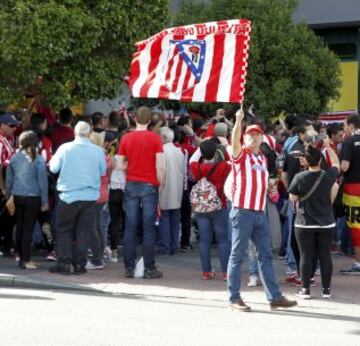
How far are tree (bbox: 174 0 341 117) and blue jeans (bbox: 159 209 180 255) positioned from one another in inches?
307

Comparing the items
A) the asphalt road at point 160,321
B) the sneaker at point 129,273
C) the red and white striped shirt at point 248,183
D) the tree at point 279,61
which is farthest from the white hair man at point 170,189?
the tree at point 279,61

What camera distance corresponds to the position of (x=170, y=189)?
13594mm

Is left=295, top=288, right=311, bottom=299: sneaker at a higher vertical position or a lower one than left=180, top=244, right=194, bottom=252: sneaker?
lower

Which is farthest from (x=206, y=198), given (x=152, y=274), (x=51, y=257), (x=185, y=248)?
(x=185, y=248)

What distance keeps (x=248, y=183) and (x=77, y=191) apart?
272 centimetres

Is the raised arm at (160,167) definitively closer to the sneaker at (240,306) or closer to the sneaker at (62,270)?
the sneaker at (62,270)

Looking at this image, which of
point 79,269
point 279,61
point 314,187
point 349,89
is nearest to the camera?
point 314,187

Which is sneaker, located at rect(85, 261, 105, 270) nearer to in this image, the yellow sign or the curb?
the curb

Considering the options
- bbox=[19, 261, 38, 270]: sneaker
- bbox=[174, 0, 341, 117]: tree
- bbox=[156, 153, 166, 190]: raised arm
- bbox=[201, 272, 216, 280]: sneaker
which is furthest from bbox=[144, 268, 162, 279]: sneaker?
bbox=[174, 0, 341, 117]: tree

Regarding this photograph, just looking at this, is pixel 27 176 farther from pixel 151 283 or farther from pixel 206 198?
pixel 206 198

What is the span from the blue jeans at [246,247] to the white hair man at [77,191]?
250cm

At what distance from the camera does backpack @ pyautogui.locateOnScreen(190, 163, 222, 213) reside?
37.2 ft

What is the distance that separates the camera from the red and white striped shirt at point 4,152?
41.9ft

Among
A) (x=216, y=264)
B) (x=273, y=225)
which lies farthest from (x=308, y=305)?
(x=216, y=264)
